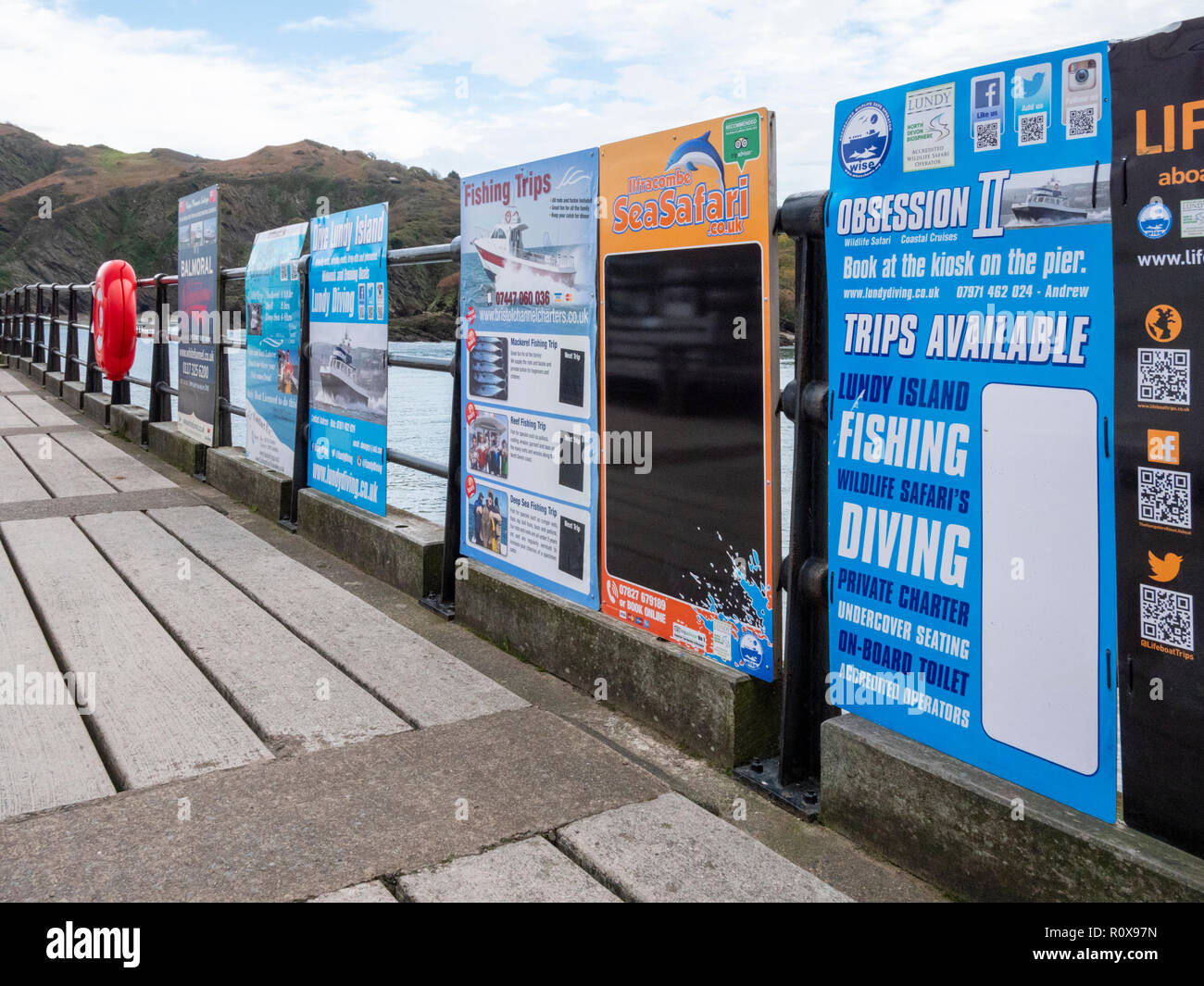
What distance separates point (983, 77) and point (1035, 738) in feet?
4.06

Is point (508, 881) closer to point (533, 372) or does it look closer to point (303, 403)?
point (533, 372)

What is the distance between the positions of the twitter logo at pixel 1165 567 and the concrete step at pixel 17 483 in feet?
19.5

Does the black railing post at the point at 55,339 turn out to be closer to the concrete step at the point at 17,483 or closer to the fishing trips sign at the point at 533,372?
the concrete step at the point at 17,483

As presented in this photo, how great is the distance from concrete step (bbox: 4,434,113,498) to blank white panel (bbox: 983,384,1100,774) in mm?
5622

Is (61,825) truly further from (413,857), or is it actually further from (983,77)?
(983,77)

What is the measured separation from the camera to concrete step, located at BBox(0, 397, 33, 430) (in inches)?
386

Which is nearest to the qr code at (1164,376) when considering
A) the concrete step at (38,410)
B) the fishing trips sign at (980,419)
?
the fishing trips sign at (980,419)

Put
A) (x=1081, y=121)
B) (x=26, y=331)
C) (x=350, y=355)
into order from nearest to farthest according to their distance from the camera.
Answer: (x=1081, y=121)
(x=350, y=355)
(x=26, y=331)

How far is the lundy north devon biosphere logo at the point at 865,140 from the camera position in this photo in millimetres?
2213

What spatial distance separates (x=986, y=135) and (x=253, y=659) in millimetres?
2561

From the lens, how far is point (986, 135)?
1.99 meters

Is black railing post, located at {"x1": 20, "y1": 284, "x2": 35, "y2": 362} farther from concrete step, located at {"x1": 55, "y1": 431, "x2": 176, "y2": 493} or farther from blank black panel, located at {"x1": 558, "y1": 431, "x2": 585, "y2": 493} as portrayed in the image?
blank black panel, located at {"x1": 558, "y1": 431, "x2": 585, "y2": 493}

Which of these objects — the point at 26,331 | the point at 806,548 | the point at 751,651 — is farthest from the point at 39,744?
the point at 26,331

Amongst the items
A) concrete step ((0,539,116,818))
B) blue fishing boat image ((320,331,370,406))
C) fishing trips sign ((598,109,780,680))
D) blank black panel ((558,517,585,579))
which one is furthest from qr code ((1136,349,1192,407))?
blue fishing boat image ((320,331,370,406))
